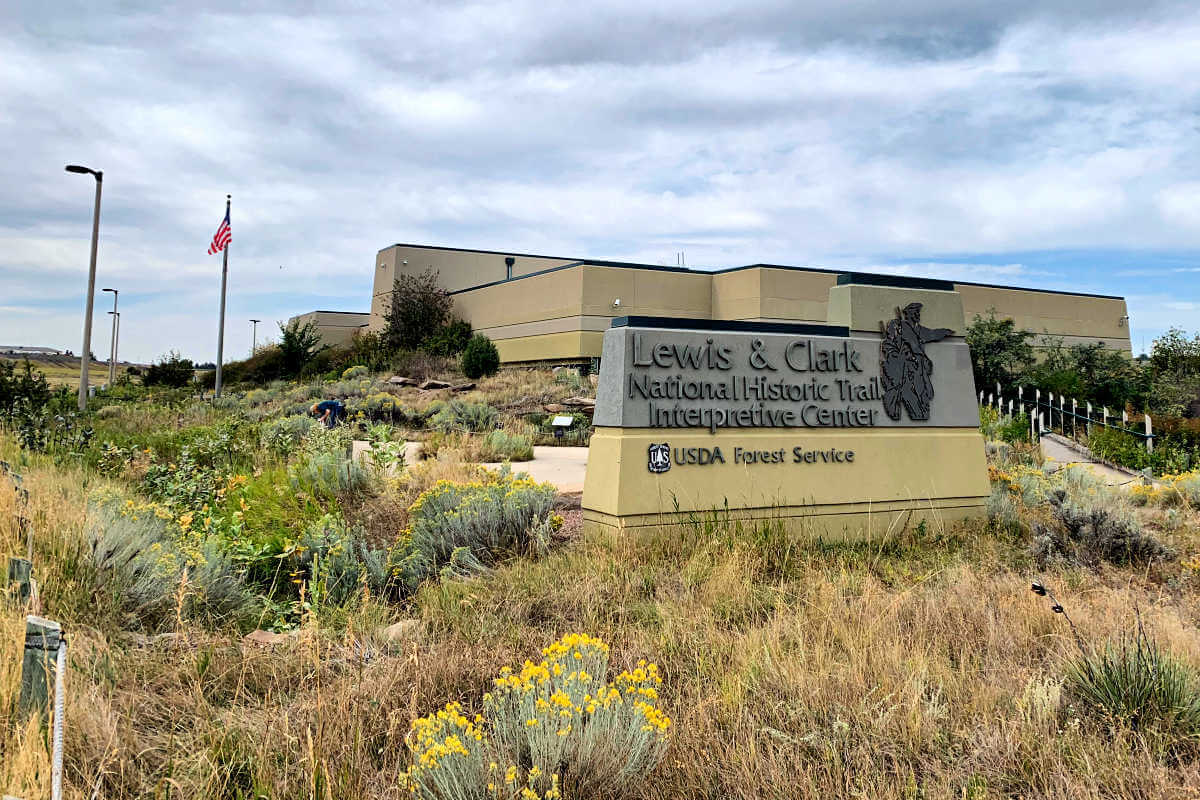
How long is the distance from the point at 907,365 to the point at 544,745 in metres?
6.59

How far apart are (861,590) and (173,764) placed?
4.06m

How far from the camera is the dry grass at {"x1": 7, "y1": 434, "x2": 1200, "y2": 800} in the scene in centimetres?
290

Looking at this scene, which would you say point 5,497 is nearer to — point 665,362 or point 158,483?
point 158,483

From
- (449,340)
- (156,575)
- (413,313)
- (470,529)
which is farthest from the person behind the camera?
(413,313)

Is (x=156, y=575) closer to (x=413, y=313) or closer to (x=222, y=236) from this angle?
(x=222, y=236)

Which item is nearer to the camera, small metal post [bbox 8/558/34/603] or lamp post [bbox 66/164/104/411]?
small metal post [bbox 8/558/34/603]

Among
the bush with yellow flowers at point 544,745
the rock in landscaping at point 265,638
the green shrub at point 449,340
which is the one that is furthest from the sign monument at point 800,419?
the green shrub at point 449,340

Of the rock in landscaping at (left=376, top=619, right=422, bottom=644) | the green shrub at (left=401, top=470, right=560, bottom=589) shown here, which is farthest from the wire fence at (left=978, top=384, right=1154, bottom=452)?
the rock in landscaping at (left=376, top=619, right=422, bottom=644)

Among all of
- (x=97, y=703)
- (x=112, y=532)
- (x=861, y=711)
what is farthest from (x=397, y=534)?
(x=861, y=711)

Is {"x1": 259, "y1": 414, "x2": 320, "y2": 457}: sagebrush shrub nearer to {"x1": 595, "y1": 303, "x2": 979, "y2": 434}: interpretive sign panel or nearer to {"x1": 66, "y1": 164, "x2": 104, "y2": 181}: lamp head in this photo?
{"x1": 595, "y1": 303, "x2": 979, "y2": 434}: interpretive sign panel

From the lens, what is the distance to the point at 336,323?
57.1 metres

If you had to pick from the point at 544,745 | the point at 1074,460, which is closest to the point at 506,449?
the point at 544,745

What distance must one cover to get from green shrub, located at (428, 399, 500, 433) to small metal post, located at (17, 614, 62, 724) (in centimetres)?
1482

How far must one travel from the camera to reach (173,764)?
2.89m
